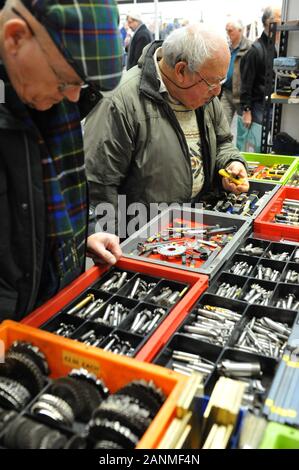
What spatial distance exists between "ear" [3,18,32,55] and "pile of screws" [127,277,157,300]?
3.17ft

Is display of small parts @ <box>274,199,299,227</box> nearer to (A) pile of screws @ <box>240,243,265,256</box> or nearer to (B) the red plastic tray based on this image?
(B) the red plastic tray

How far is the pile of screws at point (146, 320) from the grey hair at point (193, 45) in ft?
4.28

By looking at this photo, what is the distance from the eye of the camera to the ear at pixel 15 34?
1031 mm

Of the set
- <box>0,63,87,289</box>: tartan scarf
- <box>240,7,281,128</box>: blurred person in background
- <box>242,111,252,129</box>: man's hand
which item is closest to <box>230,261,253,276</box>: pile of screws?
<box>0,63,87,289</box>: tartan scarf

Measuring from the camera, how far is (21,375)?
1.19 m

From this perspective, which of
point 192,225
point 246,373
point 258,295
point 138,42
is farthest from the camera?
point 138,42

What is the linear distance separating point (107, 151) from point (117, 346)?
3.88 feet

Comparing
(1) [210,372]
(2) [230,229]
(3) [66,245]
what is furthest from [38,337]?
(2) [230,229]

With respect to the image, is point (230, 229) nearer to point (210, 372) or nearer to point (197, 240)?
point (197, 240)

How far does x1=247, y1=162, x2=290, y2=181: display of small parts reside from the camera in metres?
3.09

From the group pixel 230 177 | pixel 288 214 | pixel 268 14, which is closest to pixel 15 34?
pixel 230 177

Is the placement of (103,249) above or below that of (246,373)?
above

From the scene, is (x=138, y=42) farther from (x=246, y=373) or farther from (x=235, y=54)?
(x=246, y=373)

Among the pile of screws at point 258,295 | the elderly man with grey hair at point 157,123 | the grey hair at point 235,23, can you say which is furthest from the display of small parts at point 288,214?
the grey hair at point 235,23
